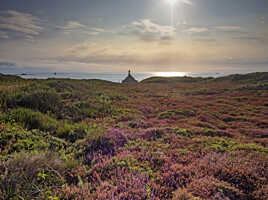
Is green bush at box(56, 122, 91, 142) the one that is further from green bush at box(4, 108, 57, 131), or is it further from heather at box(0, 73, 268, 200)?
green bush at box(4, 108, 57, 131)

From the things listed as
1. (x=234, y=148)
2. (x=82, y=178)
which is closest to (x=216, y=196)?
(x=82, y=178)

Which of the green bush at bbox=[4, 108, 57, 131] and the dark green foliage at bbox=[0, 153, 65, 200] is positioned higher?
the green bush at bbox=[4, 108, 57, 131]

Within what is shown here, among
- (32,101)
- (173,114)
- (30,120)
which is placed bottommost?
(173,114)

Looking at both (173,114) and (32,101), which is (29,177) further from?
(173,114)

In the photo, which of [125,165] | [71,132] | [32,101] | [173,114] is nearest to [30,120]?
[71,132]

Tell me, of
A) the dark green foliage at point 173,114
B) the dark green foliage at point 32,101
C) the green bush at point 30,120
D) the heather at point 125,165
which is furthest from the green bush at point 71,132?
the dark green foliage at point 173,114

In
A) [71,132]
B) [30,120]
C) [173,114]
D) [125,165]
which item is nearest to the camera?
[125,165]

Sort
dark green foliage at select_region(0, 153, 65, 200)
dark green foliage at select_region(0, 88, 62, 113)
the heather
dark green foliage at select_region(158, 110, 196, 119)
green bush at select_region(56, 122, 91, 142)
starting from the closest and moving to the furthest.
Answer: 1. dark green foliage at select_region(0, 153, 65, 200)
2. the heather
3. green bush at select_region(56, 122, 91, 142)
4. dark green foliage at select_region(0, 88, 62, 113)
5. dark green foliage at select_region(158, 110, 196, 119)

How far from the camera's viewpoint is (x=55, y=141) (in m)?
7.04

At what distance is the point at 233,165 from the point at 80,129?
7.01m

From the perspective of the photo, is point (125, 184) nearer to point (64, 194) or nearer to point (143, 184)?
point (143, 184)

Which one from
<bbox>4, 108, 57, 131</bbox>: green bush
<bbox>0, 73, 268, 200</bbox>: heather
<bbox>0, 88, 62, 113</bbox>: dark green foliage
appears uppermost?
<bbox>0, 88, 62, 113</bbox>: dark green foliage

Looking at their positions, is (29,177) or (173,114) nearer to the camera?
(29,177)

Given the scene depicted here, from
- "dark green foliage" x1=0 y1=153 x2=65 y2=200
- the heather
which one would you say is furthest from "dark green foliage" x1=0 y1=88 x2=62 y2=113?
"dark green foliage" x1=0 y1=153 x2=65 y2=200
